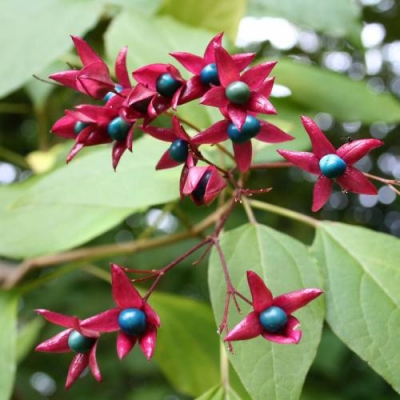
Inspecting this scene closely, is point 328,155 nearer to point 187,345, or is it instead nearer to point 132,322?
point 132,322

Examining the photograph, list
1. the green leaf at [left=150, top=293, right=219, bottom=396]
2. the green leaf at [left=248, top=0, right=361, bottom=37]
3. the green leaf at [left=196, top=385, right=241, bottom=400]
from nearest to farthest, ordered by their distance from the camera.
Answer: the green leaf at [left=196, top=385, right=241, bottom=400], the green leaf at [left=150, top=293, right=219, bottom=396], the green leaf at [left=248, top=0, right=361, bottom=37]

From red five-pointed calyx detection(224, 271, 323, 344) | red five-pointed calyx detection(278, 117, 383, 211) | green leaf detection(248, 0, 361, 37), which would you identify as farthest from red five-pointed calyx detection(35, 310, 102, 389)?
green leaf detection(248, 0, 361, 37)

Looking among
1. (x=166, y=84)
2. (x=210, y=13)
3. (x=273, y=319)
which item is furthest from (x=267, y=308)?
(x=210, y=13)

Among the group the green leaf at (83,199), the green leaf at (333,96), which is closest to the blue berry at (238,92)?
the green leaf at (83,199)

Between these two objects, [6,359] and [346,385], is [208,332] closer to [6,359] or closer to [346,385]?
[6,359]

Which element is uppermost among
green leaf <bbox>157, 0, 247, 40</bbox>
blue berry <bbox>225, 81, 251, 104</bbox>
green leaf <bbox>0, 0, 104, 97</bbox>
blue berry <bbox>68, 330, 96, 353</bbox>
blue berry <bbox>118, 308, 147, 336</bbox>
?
blue berry <bbox>225, 81, 251, 104</bbox>

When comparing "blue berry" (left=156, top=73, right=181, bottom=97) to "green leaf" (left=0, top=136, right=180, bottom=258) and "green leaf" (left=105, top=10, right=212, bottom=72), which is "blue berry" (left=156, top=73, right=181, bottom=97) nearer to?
"green leaf" (left=0, top=136, right=180, bottom=258)
